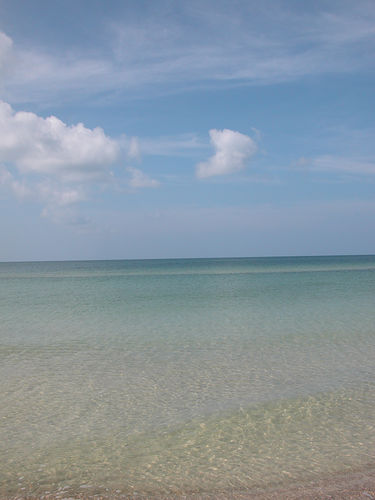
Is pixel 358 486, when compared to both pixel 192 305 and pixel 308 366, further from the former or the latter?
pixel 192 305

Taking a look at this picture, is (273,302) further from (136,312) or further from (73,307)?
(73,307)

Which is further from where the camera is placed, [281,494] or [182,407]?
[182,407]

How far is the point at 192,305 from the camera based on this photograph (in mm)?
20078

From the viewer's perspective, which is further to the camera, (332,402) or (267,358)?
(267,358)

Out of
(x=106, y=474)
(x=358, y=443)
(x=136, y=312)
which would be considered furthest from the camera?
(x=136, y=312)

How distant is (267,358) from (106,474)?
5729mm

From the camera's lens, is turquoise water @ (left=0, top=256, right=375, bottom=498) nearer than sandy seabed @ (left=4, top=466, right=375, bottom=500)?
No

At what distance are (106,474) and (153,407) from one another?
2087mm

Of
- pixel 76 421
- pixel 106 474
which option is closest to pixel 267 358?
pixel 76 421

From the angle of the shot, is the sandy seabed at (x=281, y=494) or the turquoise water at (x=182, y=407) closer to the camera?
the sandy seabed at (x=281, y=494)

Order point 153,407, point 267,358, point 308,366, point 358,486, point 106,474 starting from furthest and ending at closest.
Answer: point 267,358, point 308,366, point 153,407, point 106,474, point 358,486

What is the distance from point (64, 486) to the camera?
456cm

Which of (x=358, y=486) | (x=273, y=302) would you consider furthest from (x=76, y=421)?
(x=273, y=302)

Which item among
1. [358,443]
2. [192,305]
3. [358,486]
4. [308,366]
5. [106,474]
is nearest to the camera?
[358,486]
